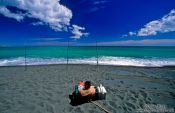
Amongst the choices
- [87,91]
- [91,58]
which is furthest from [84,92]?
[91,58]

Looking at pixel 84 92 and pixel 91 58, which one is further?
pixel 91 58

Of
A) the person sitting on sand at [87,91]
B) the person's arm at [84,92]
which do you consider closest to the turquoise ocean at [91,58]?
the person sitting on sand at [87,91]

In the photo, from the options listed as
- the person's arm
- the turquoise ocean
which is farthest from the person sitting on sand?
the turquoise ocean

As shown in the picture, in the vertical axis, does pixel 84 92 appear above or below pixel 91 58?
below

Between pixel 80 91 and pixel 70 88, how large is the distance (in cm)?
334

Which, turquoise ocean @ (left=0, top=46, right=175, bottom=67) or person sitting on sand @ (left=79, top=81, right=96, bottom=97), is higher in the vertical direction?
turquoise ocean @ (left=0, top=46, right=175, bottom=67)

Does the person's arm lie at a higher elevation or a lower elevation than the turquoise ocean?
lower

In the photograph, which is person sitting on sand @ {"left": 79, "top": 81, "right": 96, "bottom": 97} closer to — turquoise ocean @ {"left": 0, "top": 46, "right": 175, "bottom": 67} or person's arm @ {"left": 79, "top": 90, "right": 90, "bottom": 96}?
person's arm @ {"left": 79, "top": 90, "right": 90, "bottom": 96}

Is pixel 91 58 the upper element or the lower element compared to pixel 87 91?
upper

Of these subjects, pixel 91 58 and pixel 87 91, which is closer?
pixel 87 91

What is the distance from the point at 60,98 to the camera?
6.22 meters

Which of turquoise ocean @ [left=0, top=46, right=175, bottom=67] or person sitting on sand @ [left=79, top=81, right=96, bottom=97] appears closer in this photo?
person sitting on sand @ [left=79, top=81, right=96, bottom=97]

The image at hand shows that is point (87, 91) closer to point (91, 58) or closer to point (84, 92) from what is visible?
point (84, 92)

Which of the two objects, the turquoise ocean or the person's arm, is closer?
the person's arm
